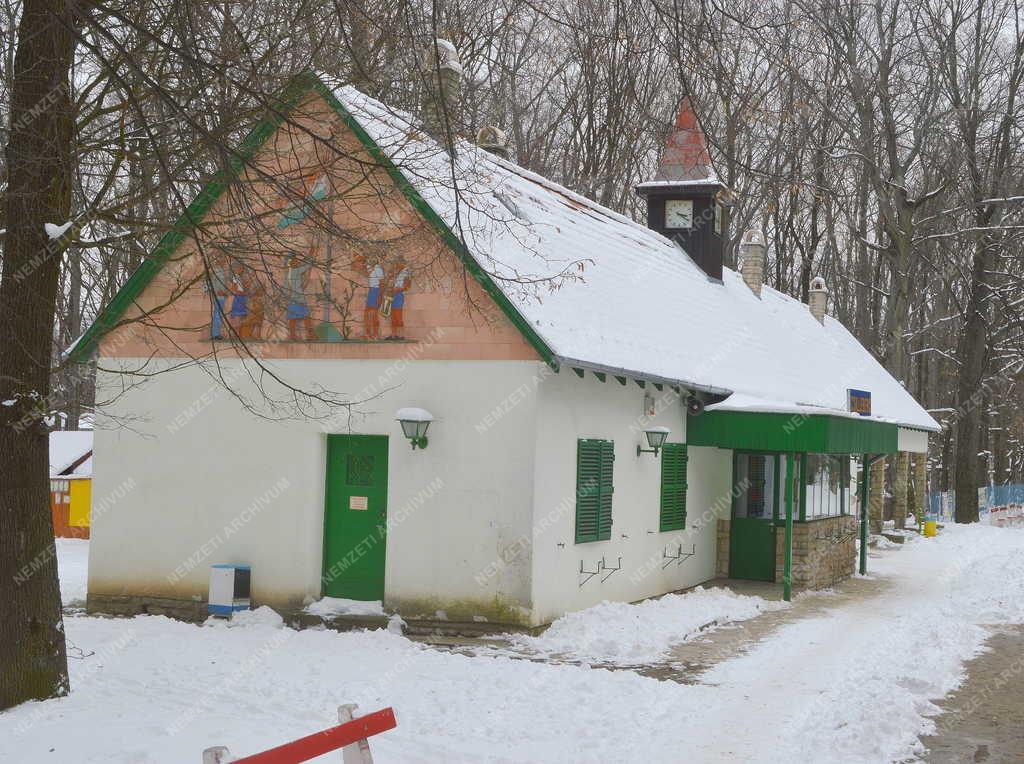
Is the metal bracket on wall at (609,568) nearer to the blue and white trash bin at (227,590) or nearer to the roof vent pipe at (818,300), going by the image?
the blue and white trash bin at (227,590)

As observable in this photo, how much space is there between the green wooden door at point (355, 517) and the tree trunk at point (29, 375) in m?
4.56

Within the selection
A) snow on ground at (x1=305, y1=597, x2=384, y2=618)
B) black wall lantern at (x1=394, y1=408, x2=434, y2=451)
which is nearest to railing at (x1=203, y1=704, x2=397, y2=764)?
black wall lantern at (x1=394, y1=408, x2=434, y2=451)

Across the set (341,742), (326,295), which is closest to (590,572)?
(326,295)

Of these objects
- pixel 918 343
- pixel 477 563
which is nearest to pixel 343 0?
pixel 477 563

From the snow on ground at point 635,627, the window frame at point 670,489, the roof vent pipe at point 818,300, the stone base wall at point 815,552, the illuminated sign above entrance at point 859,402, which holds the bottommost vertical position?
the snow on ground at point 635,627

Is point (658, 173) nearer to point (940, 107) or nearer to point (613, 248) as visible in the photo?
point (613, 248)

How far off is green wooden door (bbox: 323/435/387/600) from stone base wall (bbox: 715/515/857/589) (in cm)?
688

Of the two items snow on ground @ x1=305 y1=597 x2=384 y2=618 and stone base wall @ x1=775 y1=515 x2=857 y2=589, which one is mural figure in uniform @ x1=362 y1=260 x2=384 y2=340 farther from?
stone base wall @ x1=775 y1=515 x2=857 y2=589

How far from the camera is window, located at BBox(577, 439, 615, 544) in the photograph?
42.4 feet

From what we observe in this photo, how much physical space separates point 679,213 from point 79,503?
523 inches

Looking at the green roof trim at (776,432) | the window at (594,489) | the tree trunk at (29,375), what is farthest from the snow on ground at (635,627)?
the tree trunk at (29,375)

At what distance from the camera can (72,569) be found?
1728cm

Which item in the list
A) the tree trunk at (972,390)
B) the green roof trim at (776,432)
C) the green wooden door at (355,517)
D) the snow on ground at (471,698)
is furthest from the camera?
the tree trunk at (972,390)

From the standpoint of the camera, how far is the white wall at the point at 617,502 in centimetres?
1222
